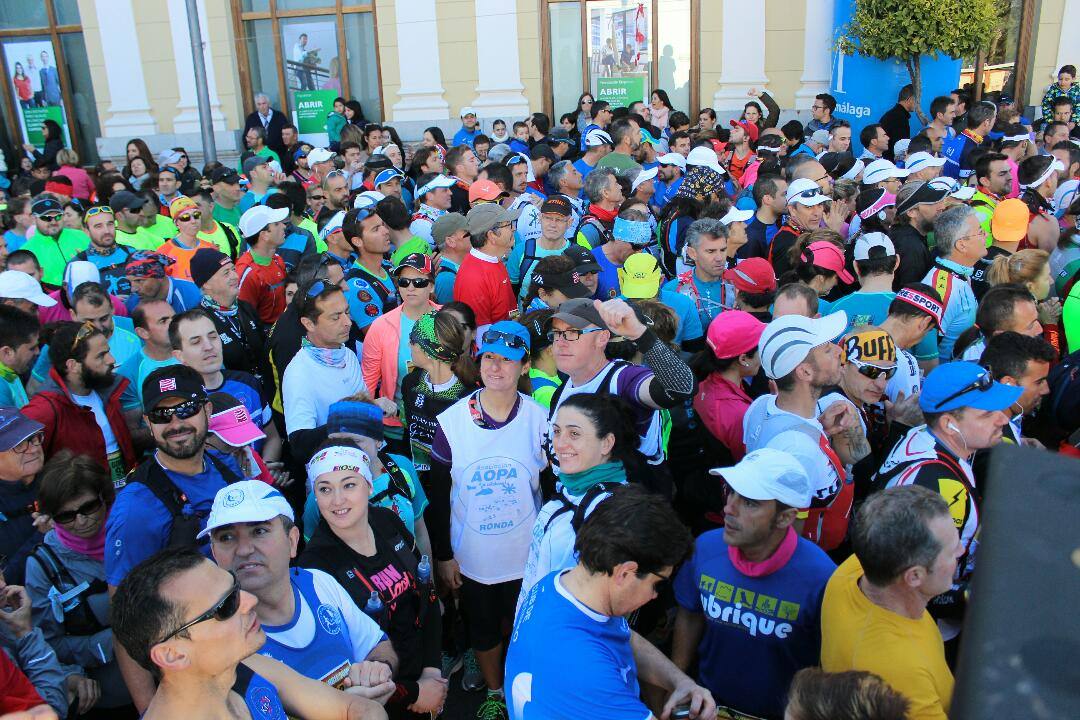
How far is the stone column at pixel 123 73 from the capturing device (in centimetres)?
1545

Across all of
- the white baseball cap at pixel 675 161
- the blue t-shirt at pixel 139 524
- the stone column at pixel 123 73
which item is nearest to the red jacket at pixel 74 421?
the blue t-shirt at pixel 139 524

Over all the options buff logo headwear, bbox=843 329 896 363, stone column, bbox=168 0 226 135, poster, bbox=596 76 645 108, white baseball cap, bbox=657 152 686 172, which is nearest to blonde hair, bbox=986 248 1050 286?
buff logo headwear, bbox=843 329 896 363

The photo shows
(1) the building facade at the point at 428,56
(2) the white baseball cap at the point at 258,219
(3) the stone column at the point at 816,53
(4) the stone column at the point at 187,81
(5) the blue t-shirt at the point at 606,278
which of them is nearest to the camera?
(5) the blue t-shirt at the point at 606,278

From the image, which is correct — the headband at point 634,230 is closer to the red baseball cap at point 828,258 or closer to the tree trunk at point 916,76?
the red baseball cap at point 828,258

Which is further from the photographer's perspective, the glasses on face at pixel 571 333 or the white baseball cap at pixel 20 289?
the white baseball cap at pixel 20 289

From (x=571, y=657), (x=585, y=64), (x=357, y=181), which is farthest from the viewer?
(x=585, y=64)

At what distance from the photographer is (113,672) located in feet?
10.2

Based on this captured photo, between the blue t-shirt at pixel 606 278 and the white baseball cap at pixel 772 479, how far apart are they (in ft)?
9.33

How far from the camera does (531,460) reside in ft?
11.6

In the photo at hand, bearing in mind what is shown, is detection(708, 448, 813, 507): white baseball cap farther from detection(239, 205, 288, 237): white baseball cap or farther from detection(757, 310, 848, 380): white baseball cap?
detection(239, 205, 288, 237): white baseball cap

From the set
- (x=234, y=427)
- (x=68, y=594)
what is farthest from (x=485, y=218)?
(x=68, y=594)

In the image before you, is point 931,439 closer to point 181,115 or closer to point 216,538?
point 216,538

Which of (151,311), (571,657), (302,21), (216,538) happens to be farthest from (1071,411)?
(302,21)

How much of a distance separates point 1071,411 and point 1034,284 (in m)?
1.38
